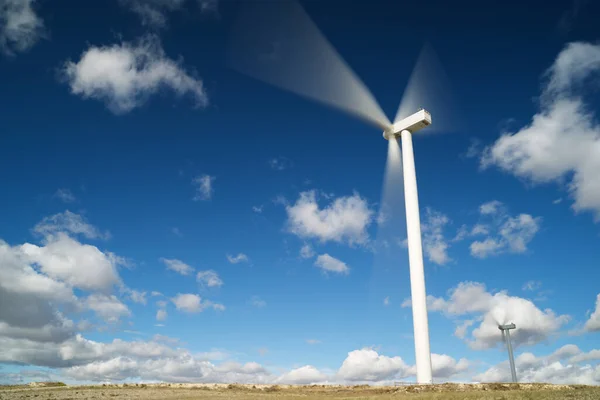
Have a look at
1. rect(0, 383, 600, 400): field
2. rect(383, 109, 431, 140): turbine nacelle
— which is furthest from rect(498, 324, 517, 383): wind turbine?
rect(383, 109, 431, 140): turbine nacelle

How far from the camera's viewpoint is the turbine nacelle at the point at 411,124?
75.3 m

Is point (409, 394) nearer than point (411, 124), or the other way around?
point (409, 394)

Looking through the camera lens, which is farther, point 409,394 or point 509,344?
point 509,344

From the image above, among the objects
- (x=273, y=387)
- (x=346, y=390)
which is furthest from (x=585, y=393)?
(x=273, y=387)

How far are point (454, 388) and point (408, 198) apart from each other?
27.4 metres

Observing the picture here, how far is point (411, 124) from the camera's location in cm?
7588

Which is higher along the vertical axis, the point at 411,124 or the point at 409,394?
the point at 411,124

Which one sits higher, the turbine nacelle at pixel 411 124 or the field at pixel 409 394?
the turbine nacelle at pixel 411 124

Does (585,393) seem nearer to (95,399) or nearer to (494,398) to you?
(494,398)

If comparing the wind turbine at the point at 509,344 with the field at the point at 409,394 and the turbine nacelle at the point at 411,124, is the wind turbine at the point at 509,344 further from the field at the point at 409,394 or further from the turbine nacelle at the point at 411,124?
the turbine nacelle at the point at 411,124

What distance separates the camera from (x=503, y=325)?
9694 centimetres

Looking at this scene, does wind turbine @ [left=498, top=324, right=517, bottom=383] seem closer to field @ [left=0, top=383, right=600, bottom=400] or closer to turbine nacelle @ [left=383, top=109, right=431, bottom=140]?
field @ [left=0, top=383, right=600, bottom=400]

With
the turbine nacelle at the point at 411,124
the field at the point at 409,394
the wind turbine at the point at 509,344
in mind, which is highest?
the turbine nacelle at the point at 411,124

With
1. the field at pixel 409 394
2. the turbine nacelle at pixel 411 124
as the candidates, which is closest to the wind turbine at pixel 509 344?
the field at pixel 409 394
